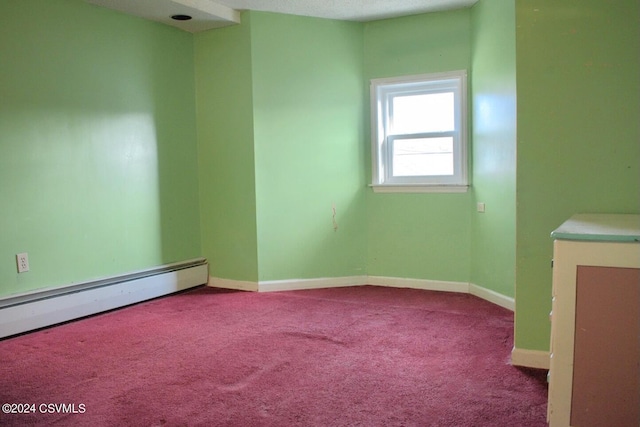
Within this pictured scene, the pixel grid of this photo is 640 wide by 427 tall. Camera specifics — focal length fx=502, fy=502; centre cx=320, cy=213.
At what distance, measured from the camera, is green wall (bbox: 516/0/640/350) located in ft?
7.65

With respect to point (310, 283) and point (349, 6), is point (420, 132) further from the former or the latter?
point (310, 283)

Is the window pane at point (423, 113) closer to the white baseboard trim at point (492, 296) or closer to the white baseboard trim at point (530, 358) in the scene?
the white baseboard trim at point (492, 296)

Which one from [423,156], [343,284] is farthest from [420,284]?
[423,156]

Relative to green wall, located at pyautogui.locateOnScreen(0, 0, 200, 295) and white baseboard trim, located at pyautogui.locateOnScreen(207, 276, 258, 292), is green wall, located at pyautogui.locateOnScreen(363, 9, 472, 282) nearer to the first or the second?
white baseboard trim, located at pyautogui.locateOnScreen(207, 276, 258, 292)

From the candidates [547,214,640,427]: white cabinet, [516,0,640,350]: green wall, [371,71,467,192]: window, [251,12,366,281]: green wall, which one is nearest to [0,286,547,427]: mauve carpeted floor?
[547,214,640,427]: white cabinet

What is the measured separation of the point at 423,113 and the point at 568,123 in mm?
2139

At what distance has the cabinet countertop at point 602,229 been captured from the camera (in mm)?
1662

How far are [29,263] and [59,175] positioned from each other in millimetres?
642

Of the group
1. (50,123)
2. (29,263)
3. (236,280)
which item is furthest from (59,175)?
(236,280)

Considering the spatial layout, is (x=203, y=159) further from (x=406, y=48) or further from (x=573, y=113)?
(x=573, y=113)

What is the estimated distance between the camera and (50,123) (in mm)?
3496

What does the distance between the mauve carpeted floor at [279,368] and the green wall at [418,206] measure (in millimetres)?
597

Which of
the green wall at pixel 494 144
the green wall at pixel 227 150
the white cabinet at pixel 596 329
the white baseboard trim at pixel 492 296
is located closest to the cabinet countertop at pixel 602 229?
the white cabinet at pixel 596 329

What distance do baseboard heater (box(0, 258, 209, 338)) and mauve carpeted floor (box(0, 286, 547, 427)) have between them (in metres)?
0.08
